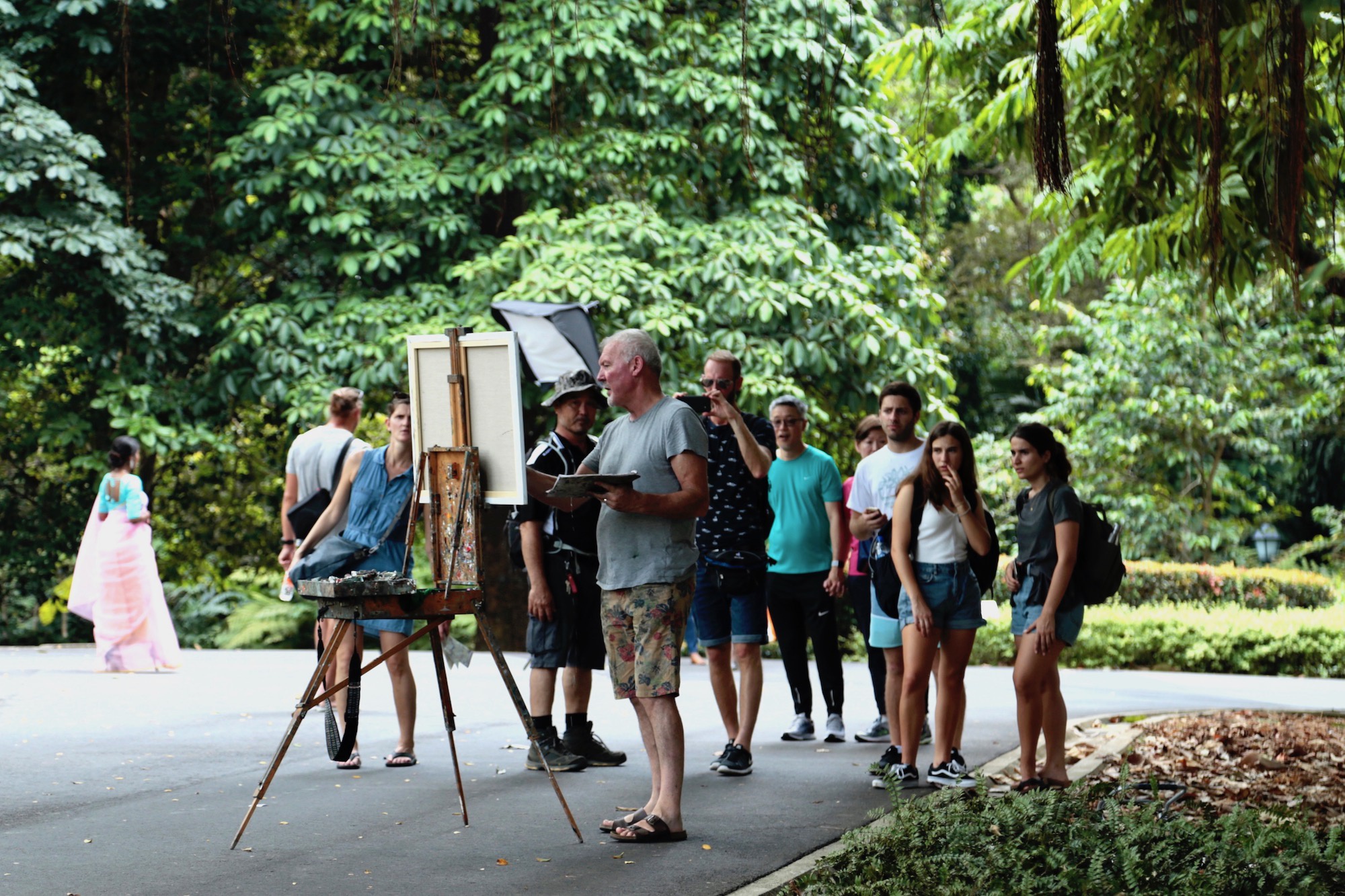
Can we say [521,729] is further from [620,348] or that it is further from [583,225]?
[583,225]

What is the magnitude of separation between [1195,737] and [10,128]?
11.8 metres

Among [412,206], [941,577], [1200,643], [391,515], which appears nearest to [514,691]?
[391,515]

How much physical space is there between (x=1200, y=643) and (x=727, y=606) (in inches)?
379

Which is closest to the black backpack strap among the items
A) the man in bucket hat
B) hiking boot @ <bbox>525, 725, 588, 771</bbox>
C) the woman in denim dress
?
the woman in denim dress

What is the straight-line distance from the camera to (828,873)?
5.02 m

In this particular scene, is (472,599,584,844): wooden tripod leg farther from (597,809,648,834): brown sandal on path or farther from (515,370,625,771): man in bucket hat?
(515,370,625,771): man in bucket hat

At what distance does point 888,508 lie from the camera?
8.25 metres

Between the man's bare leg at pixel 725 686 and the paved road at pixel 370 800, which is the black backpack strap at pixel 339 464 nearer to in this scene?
the paved road at pixel 370 800

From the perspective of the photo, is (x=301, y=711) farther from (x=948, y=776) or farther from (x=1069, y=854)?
(x=948, y=776)

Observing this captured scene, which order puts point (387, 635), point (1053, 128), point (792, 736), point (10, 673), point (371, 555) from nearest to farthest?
point (1053, 128), point (371, 555), point (792, 736), point (387, 635), point (10, 673)

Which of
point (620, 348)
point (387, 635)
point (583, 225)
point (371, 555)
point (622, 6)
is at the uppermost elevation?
point (622, 6)

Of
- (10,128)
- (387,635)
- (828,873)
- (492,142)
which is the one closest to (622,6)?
(492,142)

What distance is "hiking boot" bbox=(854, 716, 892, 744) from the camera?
30.2 feet

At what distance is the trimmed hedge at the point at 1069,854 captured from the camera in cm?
453
